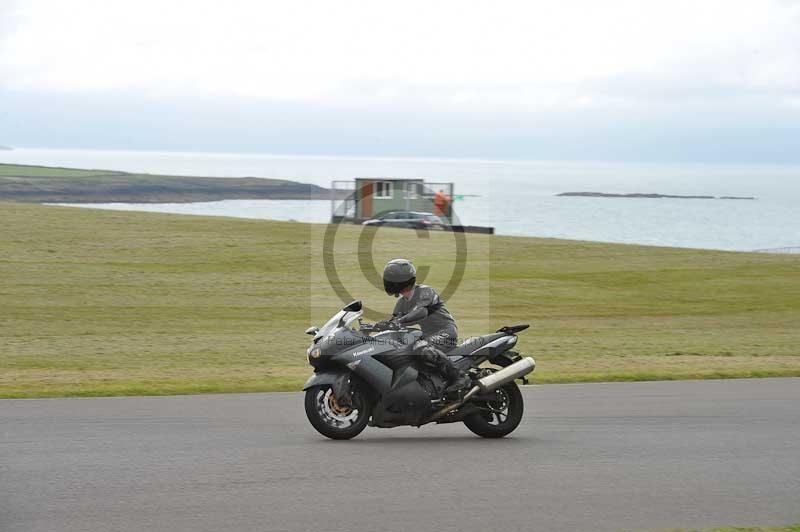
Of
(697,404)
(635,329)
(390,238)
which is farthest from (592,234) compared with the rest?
(697,404)

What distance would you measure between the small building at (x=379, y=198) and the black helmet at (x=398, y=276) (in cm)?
4791

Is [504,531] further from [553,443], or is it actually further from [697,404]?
[697,404]

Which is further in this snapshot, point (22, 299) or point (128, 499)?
point (22, 299)

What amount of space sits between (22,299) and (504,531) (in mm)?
22455

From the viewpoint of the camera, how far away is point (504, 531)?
7.04 m

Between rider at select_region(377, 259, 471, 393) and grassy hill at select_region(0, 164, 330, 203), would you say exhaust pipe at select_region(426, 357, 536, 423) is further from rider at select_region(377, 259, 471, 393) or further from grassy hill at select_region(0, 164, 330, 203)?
grassy hill at select_region(0, 164, 330, 203)

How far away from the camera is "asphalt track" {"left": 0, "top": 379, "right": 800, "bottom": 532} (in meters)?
7.31

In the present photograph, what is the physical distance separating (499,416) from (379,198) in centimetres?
5235

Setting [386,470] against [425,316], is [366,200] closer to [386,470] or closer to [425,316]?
[425,316]

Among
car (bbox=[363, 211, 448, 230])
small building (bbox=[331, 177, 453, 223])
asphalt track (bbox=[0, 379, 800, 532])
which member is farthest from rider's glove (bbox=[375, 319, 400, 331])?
small building (bbox=[331, 177, 453, 223])

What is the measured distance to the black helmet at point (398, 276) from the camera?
33.8 feet

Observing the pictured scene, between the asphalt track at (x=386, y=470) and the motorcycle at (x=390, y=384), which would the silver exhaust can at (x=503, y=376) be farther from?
the asphalt track at (x=386, y=470)

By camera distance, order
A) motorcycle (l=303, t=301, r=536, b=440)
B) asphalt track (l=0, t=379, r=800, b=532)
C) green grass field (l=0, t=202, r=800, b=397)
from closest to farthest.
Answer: asphalt track (l=0, t=379, r=800, b=532) → motorcycle (l=303, t=301, r=536, b=440) → green grass field (l=0, t=202, r=800, b=397)

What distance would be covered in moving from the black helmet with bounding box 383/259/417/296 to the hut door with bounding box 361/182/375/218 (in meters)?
50.6
